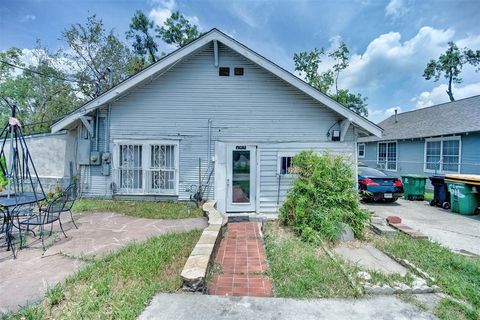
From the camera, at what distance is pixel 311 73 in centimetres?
2527

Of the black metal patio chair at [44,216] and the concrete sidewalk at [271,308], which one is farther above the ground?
the black metal patio chair at [44,216]

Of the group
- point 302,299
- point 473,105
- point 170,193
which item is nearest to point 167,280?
point 302,299

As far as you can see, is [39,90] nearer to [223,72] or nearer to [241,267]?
[223,72]

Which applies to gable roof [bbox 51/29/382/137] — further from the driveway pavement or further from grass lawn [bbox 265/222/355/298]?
grass lawn [bbox 265/222/355/298]

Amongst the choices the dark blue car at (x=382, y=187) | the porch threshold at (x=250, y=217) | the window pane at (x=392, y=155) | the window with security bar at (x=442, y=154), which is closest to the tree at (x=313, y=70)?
the window pane at (x=392, y=155)

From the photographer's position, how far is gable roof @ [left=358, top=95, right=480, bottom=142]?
497 inches

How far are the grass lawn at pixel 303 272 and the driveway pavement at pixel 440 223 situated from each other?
3.44 m

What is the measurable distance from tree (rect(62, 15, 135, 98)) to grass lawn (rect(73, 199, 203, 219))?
13916 millimetres

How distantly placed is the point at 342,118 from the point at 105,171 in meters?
8.05

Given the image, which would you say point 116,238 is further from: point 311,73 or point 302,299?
point 311,73

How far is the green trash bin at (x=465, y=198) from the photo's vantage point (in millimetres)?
8312

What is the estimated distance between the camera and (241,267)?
4.02 meters

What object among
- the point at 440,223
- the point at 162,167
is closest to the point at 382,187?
the point at 440,223

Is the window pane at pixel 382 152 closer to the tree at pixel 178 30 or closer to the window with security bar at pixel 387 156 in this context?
the window with security bar at pixel 387 156
